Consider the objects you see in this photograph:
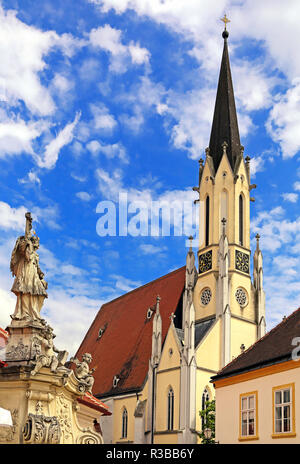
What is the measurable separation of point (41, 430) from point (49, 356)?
1154mm

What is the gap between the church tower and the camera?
37344 millimetres

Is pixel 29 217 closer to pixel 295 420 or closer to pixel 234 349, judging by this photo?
pixel 295 420

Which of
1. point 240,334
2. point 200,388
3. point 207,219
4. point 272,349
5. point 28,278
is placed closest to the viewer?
point 28,278

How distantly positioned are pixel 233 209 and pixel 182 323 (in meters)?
8.25

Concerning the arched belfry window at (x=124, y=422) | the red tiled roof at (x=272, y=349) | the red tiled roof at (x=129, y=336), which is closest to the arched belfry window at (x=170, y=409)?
the red tiled roof at (x=129, y=336)

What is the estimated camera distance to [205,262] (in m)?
40.0

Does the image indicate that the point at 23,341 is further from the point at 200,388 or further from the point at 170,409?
the point at 170,409

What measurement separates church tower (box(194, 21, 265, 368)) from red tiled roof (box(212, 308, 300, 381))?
730 inches

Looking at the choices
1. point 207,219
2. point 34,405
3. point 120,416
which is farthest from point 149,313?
point 34,405

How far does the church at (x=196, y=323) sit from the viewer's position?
3538 cm

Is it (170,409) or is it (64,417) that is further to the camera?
(170,409)
